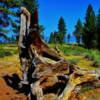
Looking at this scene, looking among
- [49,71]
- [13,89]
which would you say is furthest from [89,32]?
[49,71]

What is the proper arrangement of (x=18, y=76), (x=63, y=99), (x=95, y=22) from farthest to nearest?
(x=95, y=22) → (x=18, y=76) → (x=63, y=99)

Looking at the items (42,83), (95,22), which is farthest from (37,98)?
(95,22)

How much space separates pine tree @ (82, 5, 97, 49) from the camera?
7562 centimetres

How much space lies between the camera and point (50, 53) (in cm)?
1378

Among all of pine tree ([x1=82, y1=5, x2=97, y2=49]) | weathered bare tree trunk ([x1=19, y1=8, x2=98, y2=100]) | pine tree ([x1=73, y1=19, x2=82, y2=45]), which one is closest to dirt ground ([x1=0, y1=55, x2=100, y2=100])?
weathered bare tree trunk ([x1=19, y1=8, x2=98, y2=100])

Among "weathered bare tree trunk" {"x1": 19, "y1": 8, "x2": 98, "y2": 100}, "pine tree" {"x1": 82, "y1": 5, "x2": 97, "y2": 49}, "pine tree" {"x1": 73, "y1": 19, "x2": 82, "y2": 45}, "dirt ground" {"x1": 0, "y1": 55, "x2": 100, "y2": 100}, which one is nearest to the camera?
"weathered bare tree trunk" {"x1": 19, "y1": 8, "x2": 98, "y2": 100}

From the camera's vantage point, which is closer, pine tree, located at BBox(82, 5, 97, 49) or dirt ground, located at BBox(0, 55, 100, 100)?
dirt ground, located at BBox(0, 55, 100, 100)

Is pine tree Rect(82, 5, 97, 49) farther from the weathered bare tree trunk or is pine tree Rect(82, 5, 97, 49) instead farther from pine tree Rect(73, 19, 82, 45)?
the weathered bare tree trunk

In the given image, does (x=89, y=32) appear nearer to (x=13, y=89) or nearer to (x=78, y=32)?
(x=78, y=32)

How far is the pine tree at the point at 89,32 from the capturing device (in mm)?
75625

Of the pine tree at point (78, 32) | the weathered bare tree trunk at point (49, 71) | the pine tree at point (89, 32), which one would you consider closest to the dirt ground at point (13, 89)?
the weathered bare tree trunk at point (49, 71)

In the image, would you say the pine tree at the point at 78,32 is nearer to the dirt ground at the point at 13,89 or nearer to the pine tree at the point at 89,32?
the pine tree at the point at 89,32

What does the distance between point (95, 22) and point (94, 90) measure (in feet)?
230

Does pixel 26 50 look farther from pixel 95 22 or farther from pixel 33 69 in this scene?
pixel 95 22
